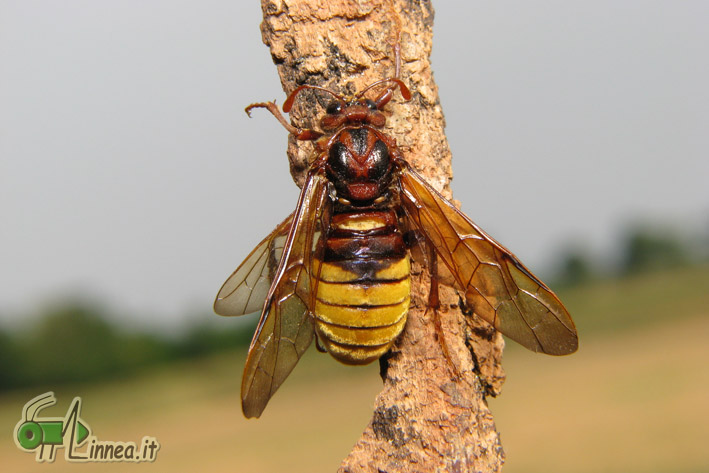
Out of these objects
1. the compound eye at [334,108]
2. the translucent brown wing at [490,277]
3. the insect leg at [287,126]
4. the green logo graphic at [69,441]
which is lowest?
the green logo graphic at [69,441]

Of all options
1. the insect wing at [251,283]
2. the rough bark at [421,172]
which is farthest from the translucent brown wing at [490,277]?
the insect wing at [251,283]

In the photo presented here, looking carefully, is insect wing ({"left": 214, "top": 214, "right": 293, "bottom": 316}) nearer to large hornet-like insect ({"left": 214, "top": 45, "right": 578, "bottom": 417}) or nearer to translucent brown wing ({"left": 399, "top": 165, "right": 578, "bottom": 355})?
large hornet-like insect ({"left": 214, "top": 45, "right": 578, "bottom": 417})

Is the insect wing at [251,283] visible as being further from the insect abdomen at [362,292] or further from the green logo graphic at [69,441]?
the green logo graphic at [69,441]

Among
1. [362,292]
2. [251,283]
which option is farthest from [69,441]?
[362,292]

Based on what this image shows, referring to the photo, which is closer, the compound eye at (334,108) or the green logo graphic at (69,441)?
the compound eye at (334,108)

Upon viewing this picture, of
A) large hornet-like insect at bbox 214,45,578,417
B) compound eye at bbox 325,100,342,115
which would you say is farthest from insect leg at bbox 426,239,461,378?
compound eye at bbox 325,100,342,115

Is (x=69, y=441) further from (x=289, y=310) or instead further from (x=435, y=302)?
(x=435, y=302)

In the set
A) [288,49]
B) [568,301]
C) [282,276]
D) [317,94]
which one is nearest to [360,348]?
[282,276]
